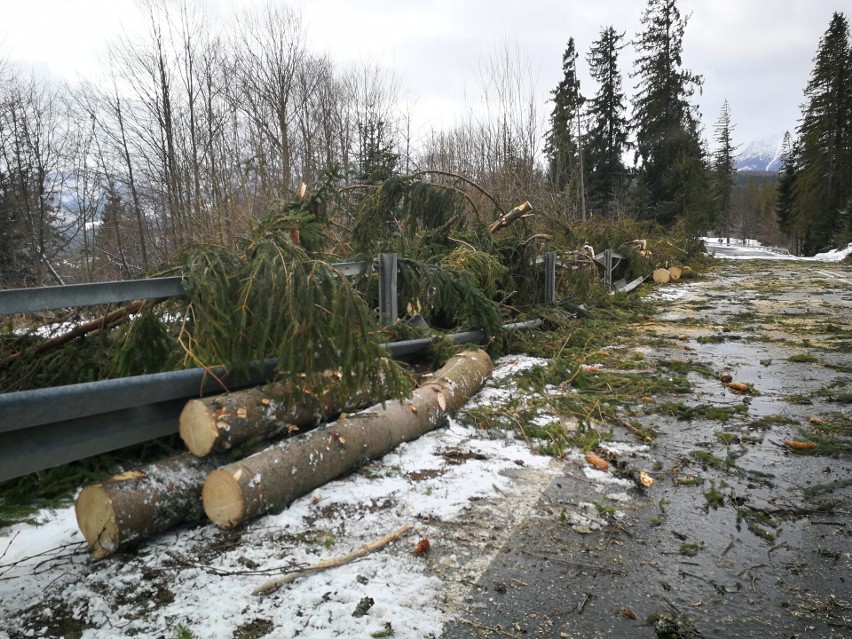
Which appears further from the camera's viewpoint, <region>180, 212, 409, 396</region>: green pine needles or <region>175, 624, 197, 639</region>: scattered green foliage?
<region>180, 212, 409, 396</region>: green pine needles

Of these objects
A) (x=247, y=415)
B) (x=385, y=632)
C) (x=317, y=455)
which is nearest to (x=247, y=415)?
(x=247, y=415)

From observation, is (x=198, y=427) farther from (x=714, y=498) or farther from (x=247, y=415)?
(x=714, y=498)

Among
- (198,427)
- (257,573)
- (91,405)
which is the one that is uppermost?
(91,405)

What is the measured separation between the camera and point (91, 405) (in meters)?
2.41

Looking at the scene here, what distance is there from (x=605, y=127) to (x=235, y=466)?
43.3 metres

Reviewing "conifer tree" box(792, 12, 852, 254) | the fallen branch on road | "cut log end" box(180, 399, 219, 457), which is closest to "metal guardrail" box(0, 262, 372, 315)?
"cut log end" box(180, 399, 219, 457)

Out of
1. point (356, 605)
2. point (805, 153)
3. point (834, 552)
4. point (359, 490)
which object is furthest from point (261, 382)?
point (805, 153)

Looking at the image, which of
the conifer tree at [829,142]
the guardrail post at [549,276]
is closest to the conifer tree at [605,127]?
the conifer tree at [829,142]

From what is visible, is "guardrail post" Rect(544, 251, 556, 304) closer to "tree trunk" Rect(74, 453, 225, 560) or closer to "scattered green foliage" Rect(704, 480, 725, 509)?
"scattered green foliage" Rect(704, 480, 725, 509)

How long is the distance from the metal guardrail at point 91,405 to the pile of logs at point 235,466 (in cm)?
15

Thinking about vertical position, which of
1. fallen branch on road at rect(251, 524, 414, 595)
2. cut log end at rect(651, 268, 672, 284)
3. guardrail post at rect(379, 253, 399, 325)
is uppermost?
guardrail post at rect(379, 253, 399, 325)

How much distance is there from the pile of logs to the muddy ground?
3.68ft

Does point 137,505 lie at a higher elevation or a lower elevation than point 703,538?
higher

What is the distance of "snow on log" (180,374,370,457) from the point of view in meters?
2.78
